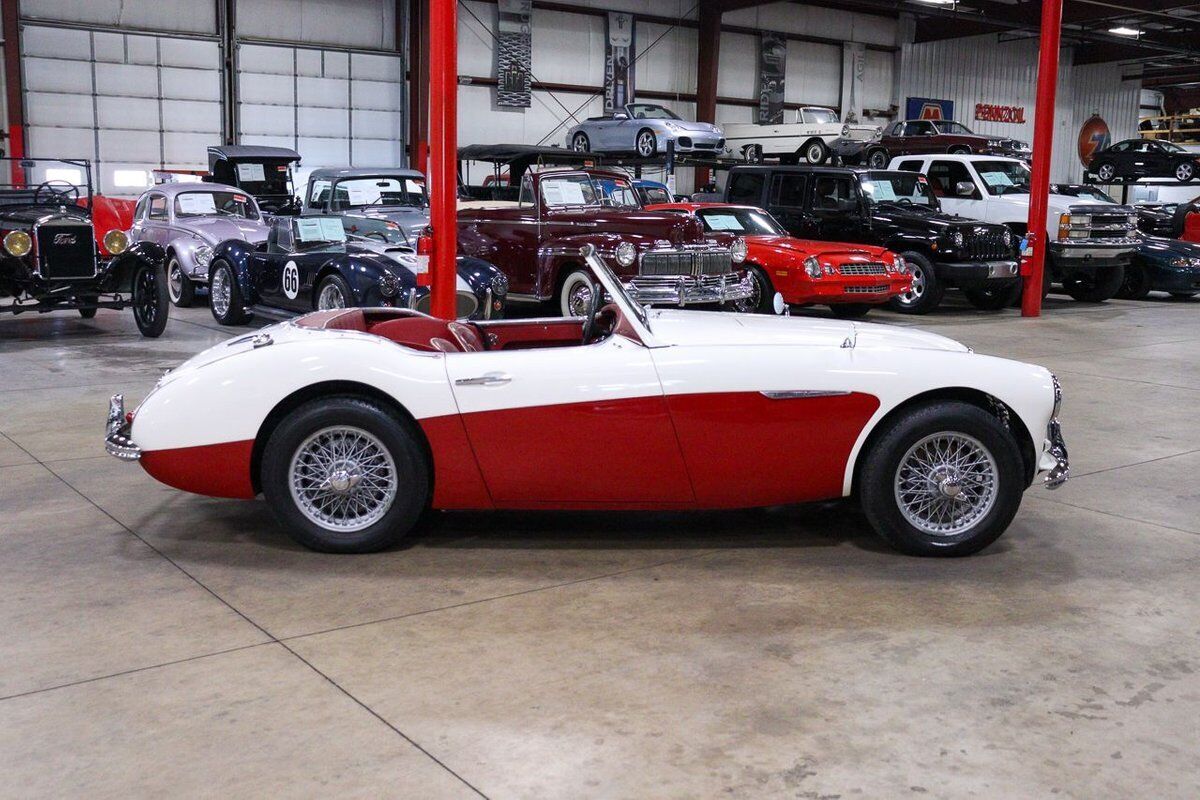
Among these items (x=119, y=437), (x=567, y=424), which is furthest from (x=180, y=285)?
(x=567, y=424)

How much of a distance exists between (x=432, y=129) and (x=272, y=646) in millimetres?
6781

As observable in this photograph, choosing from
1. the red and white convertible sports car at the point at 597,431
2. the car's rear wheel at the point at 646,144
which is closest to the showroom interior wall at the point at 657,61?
the car's rear wheel at the point at 646,144

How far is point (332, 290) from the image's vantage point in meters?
10.8

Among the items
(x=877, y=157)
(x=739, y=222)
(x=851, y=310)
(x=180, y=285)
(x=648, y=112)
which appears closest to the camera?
(x=739, y=222)

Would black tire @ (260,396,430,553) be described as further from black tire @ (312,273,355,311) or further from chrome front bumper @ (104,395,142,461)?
black tire @ (312,273,355,311)

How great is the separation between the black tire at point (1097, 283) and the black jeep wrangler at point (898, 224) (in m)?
2.54

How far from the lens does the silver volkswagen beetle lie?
14.0m

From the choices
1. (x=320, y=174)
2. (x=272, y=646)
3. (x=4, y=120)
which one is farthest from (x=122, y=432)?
(x=4, y=120)

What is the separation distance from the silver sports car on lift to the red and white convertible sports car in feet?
62.1

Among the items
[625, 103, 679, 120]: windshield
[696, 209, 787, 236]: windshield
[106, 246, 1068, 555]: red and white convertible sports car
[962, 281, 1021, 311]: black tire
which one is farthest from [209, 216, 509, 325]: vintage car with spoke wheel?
[625, 103, 679, 120]: windshield

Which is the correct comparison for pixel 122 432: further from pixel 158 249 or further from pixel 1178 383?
pixel 1178 383

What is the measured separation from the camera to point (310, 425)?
4.45 m

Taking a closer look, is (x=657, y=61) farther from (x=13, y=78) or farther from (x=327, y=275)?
(x=327, y=275)

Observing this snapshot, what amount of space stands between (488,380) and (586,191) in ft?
27.8
